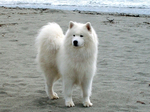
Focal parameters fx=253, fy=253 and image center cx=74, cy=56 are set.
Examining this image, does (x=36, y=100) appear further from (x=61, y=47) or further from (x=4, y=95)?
(x=61, y=47)

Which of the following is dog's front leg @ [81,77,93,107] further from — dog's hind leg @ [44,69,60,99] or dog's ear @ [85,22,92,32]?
dog's ear @ [85,22,92,32]

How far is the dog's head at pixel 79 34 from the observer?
389 centimetres

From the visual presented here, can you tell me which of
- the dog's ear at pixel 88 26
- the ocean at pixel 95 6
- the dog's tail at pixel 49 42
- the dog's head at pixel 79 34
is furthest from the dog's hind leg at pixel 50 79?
the ocean at pixel 95 6

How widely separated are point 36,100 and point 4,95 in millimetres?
613

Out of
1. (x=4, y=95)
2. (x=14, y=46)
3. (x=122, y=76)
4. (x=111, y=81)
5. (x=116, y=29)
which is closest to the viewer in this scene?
(x=4, y=95)

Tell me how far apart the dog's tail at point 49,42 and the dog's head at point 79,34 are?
0.43 meters

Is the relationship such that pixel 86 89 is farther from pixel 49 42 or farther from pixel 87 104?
pixel 49 42

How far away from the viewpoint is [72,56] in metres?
4.06

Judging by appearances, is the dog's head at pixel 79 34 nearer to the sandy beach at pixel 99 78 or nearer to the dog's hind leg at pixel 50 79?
the dog's hind leg at pixel 50 79

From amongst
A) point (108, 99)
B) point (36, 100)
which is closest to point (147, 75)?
point (108, 99)

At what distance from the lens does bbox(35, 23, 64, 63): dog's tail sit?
14.5ft

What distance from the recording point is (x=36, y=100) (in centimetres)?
448

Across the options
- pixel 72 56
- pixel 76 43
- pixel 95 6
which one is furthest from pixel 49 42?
pixel 95 6

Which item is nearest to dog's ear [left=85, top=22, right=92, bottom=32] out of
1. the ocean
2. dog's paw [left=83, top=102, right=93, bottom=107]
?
dog's paw [left=83, top=102, right=93, bottom=107]
